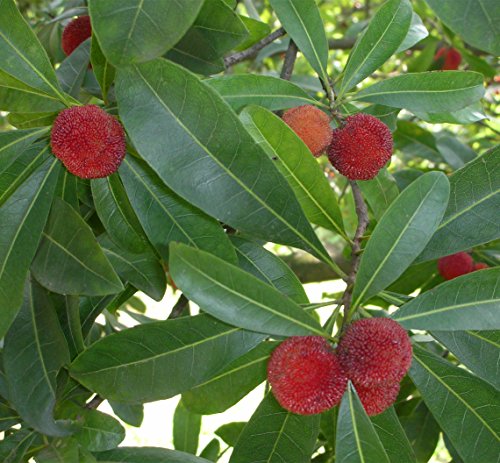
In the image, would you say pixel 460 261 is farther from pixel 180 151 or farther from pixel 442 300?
pixel 180 151

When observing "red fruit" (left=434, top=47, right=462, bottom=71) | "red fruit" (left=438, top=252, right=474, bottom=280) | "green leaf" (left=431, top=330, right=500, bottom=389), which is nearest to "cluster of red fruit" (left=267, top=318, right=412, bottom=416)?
"green leaf" (left=431, top=330, right=500, bottom=389)

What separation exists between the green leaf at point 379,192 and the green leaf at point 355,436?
42 cm

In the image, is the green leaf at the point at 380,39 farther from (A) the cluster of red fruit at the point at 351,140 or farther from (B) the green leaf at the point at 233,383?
(B) the green leaf at the point at 233,383

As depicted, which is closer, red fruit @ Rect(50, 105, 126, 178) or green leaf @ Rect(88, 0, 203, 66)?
green leaf @ Rect(88, 0, 203, 66)

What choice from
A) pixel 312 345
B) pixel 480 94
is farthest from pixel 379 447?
pixel 480 94

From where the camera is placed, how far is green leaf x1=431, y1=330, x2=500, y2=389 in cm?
85

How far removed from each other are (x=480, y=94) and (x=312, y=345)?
0.45 m

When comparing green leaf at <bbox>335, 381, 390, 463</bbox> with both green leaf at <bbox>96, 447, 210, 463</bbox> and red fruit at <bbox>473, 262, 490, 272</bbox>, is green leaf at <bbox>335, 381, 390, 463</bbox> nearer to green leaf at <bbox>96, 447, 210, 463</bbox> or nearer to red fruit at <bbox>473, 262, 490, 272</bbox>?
green leaf at <bbox>96, 447, 210, 463</bbox>

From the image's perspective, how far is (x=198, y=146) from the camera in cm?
72

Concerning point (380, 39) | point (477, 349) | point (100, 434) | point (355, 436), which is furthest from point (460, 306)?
point (100, 434)

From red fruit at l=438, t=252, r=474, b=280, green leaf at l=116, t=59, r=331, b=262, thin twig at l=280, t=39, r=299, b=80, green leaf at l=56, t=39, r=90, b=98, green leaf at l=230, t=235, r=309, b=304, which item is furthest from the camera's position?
red fruit at l=438, t=252, r=474, b=280

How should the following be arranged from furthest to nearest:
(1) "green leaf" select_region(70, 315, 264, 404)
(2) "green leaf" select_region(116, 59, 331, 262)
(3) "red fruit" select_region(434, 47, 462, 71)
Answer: (3) "red fruit" select_region(434, 47, 462, 71) → (1) "green leaf" select_region(70, 315, 264, 404) → (2) "green leaf" select_region(116, 59, 331, 262)

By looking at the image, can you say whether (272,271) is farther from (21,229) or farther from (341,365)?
(21,229)

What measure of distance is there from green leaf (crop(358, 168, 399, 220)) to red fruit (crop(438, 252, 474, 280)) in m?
0.39
